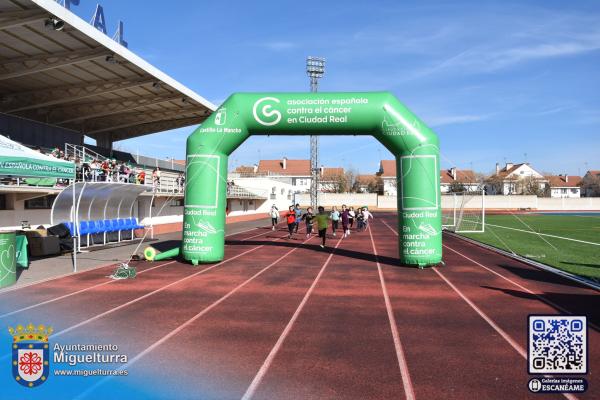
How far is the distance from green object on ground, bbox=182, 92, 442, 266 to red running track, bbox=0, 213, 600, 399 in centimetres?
95

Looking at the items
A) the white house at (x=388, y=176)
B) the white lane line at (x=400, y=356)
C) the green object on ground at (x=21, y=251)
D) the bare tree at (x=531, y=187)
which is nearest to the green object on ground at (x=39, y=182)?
the green object on ground at (x=21, y=251)

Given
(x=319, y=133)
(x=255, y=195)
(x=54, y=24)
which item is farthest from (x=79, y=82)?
(x=255, y=195)

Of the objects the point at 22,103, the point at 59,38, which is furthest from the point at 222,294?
the point at 22,103

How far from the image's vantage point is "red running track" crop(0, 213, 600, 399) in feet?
16.1

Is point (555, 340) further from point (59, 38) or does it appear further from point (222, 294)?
point (59, 38)

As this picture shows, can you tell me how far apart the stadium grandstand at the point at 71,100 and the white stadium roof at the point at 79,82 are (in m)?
0.04

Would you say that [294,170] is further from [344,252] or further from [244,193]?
[344,252]

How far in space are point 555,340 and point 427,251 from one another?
7.99 metres

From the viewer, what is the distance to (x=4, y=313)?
24.7 feet

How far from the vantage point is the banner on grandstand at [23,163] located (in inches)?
397

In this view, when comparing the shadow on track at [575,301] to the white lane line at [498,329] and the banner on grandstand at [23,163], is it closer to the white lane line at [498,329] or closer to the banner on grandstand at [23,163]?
the white lane line at [498,329]

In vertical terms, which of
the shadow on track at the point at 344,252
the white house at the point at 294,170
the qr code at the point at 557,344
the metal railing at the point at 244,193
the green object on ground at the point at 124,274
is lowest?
the shadow on track at the point at 344,252

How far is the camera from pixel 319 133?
13680 millimetres

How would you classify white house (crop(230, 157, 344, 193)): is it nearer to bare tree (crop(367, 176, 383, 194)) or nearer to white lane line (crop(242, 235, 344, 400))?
bare tree (crop(367, 176, 383, 194))
